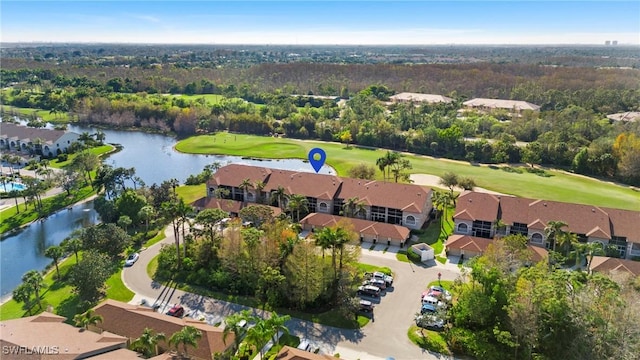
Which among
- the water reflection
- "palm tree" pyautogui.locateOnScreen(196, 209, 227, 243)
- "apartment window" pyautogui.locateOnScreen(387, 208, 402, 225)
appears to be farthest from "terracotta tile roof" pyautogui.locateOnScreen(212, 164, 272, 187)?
"apartment window" pyautogui.locateOnScreen(387, 208, 402, 225)

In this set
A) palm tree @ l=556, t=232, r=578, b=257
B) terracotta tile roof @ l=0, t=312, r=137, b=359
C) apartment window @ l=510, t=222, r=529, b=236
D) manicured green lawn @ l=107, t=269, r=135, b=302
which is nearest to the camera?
terracotta tile roof @ l=0, t=312, r=137, b=359

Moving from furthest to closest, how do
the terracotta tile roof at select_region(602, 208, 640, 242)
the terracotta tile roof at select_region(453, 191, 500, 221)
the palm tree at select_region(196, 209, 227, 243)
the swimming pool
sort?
the swimming pool → the terracotta tile roof at select_region(453, 191, 500, 221) → the terracotta tile roof at select_region(602, 208, 640, 242) → the palm tree at select_region(196, 209, 227, 243)

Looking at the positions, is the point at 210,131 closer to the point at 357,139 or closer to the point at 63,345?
the point at 357,139

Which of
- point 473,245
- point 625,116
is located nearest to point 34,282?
point 473,245

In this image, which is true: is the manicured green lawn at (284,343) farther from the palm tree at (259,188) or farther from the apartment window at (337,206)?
the palm tree at (259,188)

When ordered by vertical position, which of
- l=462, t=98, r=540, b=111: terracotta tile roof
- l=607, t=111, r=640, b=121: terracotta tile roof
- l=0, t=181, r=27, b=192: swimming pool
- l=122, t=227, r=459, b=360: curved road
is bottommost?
l=122, t=227, r=459, b=360: curved road

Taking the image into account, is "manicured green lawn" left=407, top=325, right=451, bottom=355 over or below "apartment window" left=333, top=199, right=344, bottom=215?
below

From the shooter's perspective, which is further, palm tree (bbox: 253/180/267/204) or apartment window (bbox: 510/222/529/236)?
palm tree (bbox: 253/180/267/204)

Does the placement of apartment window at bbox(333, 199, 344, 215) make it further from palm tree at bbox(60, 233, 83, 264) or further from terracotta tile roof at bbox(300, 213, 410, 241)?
palm tree at bbox(60, 233, 83, 264)
